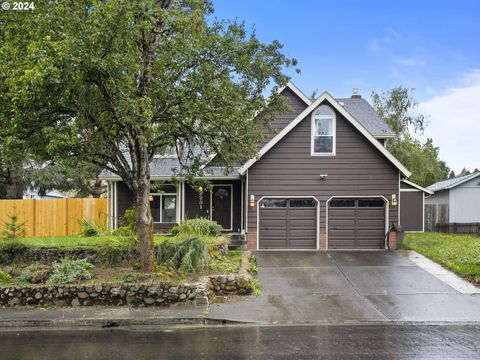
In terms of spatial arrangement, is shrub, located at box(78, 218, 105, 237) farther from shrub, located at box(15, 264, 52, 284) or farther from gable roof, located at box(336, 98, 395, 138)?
gable roof, located at box(336, 98, 395, 138)

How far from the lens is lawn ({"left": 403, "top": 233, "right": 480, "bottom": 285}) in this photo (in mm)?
11367

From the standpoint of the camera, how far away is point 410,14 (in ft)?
47.6

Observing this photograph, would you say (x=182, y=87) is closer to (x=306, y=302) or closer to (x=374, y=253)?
(x=306, y=302)

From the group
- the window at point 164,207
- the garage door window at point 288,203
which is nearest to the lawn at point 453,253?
the garage door window at point 288,203

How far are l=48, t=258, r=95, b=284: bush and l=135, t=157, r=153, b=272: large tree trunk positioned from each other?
137 centimetres

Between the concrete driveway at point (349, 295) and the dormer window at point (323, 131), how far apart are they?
449 cm

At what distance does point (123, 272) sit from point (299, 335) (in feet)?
17.1

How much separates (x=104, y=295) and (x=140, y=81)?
5.10m

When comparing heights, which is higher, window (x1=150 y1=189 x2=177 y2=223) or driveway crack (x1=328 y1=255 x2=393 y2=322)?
window (x1=150 y1=189 x2=177 y2=223)

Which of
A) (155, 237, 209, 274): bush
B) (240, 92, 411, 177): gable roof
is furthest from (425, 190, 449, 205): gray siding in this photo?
(155, 237, 209, 274): bush

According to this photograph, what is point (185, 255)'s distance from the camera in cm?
1060

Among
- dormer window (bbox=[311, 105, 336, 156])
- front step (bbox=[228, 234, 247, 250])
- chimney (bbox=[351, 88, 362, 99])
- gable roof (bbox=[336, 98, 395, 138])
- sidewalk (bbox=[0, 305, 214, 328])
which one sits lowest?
sidewalk (bbox=[0, 305, 214, 328])

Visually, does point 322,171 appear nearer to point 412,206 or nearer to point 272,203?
point 272,203

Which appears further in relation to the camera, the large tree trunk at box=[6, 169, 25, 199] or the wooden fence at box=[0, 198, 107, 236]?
the large tree trunk at box=[6, 169, 25, 199]
